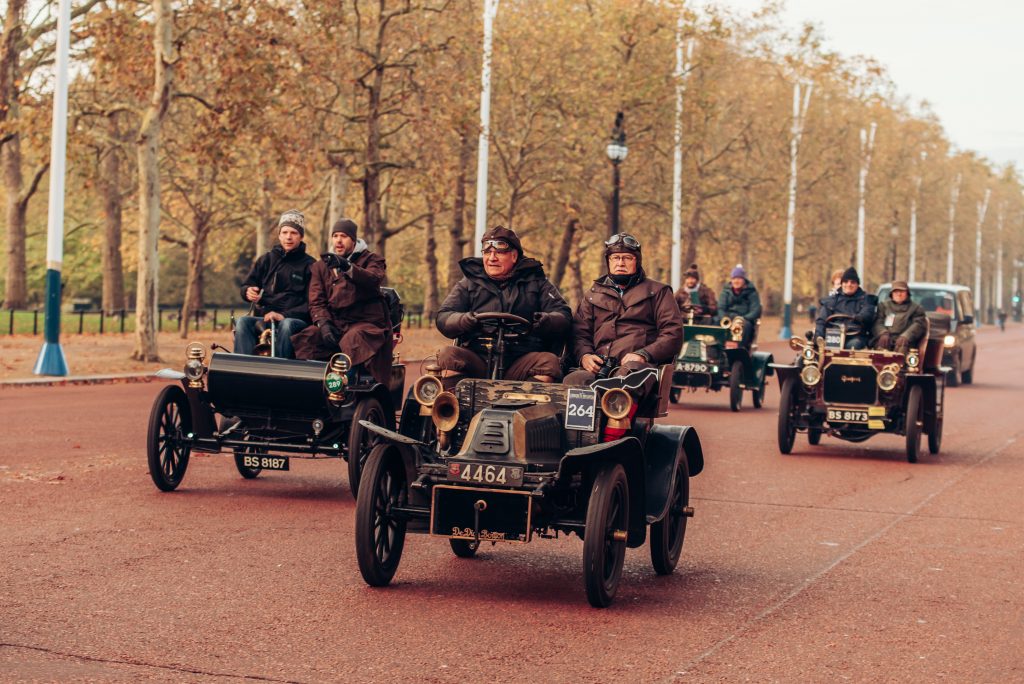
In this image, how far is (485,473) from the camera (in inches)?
305

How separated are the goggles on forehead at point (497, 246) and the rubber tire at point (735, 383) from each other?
548 inches

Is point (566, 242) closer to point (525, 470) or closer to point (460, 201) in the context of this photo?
point (460, 201)

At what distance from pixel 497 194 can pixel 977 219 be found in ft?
289

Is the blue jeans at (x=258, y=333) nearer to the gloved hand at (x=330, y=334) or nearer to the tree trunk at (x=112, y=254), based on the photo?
the gloved hand at (x=330, y=334)

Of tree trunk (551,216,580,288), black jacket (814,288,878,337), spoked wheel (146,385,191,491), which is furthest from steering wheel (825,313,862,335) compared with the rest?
tree trunk (551,216,580,288)

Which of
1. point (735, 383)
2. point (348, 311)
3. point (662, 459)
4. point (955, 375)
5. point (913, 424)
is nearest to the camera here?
point (662, 459)

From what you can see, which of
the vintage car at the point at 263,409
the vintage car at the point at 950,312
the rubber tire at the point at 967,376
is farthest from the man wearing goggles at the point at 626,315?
the rubber tire at the point at 967,376

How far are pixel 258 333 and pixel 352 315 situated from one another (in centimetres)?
95

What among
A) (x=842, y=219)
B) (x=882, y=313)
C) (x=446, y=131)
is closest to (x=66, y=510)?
(x=882, y=313)

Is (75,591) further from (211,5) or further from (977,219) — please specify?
(977,219)

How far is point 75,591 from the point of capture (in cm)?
786

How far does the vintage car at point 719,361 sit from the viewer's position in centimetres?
2272

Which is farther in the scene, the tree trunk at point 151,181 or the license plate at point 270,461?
the tree trunk at point 151,181

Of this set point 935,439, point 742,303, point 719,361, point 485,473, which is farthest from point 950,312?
point 485,473
